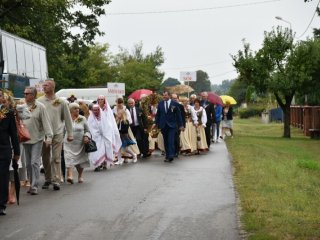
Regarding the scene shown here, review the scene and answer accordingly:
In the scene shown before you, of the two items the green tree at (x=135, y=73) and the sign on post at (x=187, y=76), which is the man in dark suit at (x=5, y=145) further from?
the green tree at (x=135, y=73)

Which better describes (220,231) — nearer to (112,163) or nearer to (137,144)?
(112,163)

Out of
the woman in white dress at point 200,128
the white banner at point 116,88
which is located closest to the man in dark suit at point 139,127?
the woman in white dress at point 200,128

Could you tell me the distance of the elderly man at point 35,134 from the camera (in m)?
12.5

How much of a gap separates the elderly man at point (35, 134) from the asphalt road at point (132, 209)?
421mm

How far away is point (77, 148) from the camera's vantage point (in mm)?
14414

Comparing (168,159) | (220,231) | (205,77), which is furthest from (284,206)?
(205,77)

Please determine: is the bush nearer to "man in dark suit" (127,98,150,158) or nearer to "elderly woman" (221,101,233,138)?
"elderly woman" (221,101,233,138)

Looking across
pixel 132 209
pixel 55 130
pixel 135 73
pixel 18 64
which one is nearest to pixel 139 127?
pixel 18 64

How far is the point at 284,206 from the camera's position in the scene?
415 inches

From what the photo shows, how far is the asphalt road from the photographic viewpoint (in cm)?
869

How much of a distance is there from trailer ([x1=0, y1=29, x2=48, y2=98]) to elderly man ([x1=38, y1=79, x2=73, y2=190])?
7.02 meters

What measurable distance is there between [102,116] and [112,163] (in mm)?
1289

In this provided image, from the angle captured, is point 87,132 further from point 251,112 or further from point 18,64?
point 251,112

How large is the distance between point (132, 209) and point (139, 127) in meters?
10.3
